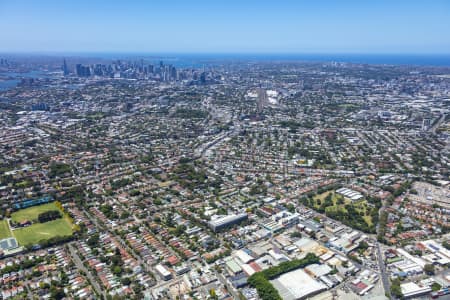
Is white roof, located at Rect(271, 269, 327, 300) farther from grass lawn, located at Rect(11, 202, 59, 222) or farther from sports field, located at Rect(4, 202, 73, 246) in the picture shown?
grass lawn, located at Rect(11, 202, 59, 222)

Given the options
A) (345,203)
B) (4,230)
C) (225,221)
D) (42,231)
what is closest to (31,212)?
(4,230)

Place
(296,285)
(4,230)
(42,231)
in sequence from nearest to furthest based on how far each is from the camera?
(296,285) < (42,231) < (4,230)

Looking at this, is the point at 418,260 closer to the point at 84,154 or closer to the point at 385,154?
the point at 385,154

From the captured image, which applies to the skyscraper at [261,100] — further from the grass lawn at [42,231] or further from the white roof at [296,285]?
the white roof at [296,285]

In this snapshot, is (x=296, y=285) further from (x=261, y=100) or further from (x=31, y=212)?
(x=261, y=100)

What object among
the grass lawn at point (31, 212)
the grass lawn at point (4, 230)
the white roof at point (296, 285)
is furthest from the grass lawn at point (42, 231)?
the white roof at point (296, 285)
